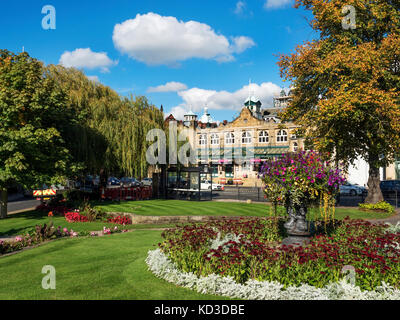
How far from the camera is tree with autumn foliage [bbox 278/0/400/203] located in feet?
57.3

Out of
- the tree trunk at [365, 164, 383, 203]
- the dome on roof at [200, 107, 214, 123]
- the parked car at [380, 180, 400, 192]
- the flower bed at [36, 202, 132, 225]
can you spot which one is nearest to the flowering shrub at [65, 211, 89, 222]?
the flower bed at [36, 202, 132, 225]

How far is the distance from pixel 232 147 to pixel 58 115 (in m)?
42.6

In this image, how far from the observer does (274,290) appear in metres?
5.92

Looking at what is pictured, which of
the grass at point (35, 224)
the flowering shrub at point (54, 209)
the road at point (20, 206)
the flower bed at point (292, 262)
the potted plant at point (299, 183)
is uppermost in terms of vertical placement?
the potted plant at point (299, 183)

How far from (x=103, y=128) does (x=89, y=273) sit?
16261mm

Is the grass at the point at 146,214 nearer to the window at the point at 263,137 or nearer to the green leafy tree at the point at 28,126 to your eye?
the green leafy tree at the point at 28,126

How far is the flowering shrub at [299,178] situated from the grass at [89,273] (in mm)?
3913

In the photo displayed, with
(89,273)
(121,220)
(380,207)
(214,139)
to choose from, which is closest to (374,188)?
(380,207)

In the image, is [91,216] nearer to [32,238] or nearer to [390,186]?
[32,238]

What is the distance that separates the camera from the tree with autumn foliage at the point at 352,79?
17453mm

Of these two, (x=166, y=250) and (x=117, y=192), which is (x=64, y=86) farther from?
(x=166, y=250)

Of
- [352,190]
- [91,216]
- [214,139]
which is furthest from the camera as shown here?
[214,139]

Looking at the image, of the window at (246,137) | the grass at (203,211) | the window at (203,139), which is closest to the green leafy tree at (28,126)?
the grass at (203,211)
